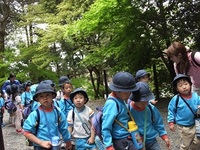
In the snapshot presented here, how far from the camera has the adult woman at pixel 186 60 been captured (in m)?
3.85

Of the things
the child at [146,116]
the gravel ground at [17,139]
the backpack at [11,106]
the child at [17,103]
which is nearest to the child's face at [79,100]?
the child at [146,116]

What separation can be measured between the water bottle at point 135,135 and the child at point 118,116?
0.04 meters

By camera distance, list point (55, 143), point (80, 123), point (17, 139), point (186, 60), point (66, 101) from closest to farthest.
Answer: point (55, 143)
point (186, 60)
point (80, 123)
point (66, 101)
point (17, 139)

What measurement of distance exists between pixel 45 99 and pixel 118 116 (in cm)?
89

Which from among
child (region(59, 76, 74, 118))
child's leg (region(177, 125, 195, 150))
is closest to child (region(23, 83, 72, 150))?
child (region(59, 76, 74, 118))

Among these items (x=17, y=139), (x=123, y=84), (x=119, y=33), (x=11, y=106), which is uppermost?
(x=119, y=33)

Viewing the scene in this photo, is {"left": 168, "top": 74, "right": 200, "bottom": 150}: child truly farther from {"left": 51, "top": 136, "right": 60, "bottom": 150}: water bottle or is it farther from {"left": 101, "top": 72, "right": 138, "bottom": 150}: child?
{"left": 51, "top": 136, "right": 60, "bottom": 150}: water bottle

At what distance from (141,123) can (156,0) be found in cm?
795

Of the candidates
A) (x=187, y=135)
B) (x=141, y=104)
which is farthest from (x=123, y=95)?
(x=187, y=135)

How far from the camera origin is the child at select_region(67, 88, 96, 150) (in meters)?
4.08

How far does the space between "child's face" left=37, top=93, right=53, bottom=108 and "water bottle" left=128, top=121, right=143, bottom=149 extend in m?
0.96

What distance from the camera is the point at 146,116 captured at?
3.26m

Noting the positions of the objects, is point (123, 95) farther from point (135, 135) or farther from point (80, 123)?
point (80, 123)

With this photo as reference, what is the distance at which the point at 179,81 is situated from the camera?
391 centimetres
